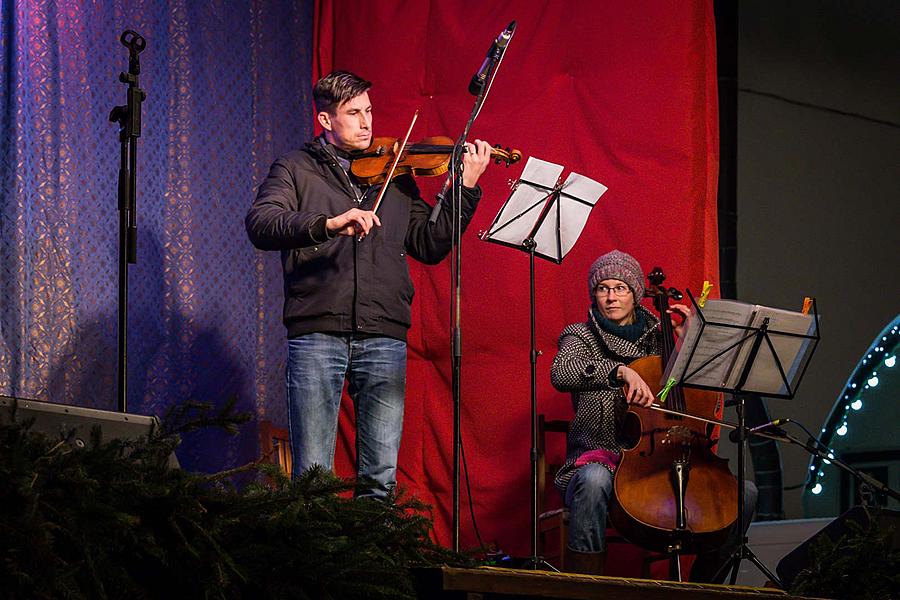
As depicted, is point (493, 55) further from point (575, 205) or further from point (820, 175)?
point (820, 175)

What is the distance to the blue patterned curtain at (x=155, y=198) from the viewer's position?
10.8 ft

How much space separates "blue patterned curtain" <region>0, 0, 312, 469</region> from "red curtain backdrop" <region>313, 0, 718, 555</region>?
0.54 m

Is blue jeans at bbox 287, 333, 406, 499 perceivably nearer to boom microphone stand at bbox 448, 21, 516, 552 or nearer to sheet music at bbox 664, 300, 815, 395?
boom microphone stand at bbox 448, 21, 516, 552

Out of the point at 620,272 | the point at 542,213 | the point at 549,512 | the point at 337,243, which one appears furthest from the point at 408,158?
the point at 549,512

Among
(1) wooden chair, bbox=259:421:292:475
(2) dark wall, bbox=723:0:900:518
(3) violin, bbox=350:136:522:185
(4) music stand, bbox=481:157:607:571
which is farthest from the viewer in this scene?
(2) dark wall, bbox=723:0:900:518

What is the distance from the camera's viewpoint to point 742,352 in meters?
3.12

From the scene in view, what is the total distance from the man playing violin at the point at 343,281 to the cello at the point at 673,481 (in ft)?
2.48

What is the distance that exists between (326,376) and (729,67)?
2.87 metres

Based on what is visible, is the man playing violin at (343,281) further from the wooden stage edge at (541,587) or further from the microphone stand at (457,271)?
the wooden stage edge at (541,587)

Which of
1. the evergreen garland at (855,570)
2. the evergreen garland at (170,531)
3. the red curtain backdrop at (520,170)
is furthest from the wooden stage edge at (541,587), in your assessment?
the red curtain backdrop at (520,170)

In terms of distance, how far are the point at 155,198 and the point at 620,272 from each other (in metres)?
A: 1.67

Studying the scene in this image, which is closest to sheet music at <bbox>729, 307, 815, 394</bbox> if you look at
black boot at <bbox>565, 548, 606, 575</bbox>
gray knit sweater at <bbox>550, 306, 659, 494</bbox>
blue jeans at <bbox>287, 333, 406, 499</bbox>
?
gray knit sweater at <bbox>550, 306, 659, 494</bbox>

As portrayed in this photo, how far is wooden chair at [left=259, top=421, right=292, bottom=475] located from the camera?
404 cm

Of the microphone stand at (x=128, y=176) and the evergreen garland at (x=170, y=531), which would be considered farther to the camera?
the microphone stand at (x=128, y=176)
